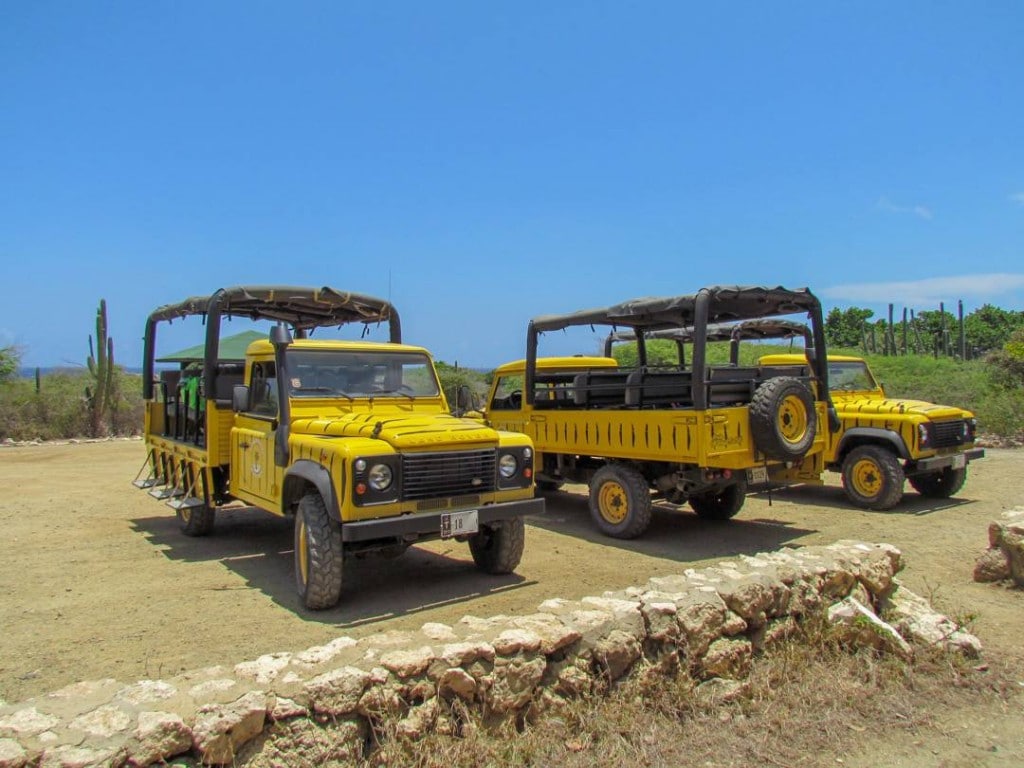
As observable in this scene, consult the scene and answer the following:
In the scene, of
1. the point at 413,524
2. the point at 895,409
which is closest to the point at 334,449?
the point at 413,524

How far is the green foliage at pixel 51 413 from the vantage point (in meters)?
21.2

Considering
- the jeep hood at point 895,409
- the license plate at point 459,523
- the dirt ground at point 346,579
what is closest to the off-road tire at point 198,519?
the dirt ground at point 346,579

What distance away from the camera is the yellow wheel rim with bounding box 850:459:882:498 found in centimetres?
1013

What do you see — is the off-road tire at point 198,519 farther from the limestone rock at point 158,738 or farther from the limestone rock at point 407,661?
the limestone rock at point 158,738

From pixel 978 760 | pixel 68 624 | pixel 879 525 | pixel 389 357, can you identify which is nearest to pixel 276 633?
pixel 68 624

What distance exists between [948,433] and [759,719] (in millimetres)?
7950

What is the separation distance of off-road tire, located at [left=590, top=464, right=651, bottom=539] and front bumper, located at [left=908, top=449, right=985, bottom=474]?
4.07 m

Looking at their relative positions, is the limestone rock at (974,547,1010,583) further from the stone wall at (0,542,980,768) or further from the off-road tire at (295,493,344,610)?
the off-road tire at (295,493,344,610)

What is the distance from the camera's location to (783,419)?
25.7ft

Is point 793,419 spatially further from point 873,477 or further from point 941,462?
point 941,462

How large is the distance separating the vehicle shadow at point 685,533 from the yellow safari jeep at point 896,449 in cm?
134

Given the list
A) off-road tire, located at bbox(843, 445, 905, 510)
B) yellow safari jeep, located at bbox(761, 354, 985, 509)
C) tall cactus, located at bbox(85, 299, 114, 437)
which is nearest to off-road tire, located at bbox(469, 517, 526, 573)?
yellow safari jeep, located at bbox(761, 354, 985, 509)

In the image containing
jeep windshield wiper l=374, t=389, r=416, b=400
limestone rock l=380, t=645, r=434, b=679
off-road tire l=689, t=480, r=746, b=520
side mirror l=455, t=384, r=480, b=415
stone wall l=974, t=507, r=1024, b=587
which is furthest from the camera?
off-road tire l=689, t=480, r=746, b=520

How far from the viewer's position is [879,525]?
9.13 meters
